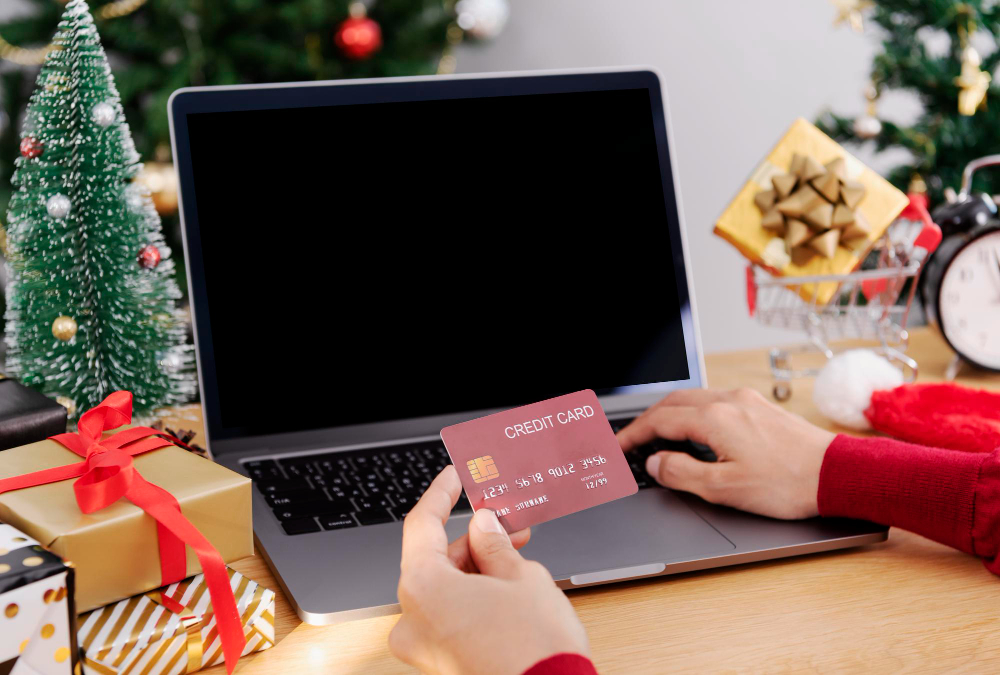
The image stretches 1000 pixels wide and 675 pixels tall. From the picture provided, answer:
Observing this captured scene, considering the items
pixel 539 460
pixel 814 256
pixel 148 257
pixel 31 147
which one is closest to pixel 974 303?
pixel 814 256

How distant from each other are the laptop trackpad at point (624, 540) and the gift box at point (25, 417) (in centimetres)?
40

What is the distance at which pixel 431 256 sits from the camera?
840 mm

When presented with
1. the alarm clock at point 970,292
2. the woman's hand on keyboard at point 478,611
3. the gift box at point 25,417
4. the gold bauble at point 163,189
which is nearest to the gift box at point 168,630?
the woman's hand on keyboard at point 478,611

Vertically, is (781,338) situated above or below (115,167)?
below

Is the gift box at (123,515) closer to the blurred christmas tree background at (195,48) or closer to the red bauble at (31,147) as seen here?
the red bauble at (31,147)

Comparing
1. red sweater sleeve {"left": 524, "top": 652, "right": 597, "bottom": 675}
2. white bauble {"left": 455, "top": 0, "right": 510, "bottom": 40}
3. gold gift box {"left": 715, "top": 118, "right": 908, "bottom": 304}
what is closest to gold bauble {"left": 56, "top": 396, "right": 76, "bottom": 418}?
red sweater sleeve {"left": 524, "top": 652, "right": 597, "bottom": 675}

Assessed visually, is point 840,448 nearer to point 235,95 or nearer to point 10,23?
point 235,95

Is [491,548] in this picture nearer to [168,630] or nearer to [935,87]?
[168,630]

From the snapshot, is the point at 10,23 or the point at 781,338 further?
the point at 781,338

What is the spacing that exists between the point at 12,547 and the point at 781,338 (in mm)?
2446

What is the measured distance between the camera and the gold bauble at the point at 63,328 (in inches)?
32.7

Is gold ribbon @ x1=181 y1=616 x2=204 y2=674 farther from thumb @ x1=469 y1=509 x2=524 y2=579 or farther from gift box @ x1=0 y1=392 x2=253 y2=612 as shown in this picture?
thumb @ x1=469 y1=509 x2=524 y2=579

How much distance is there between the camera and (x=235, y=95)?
795 mm

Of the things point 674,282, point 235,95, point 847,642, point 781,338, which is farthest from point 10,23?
point 781,338
